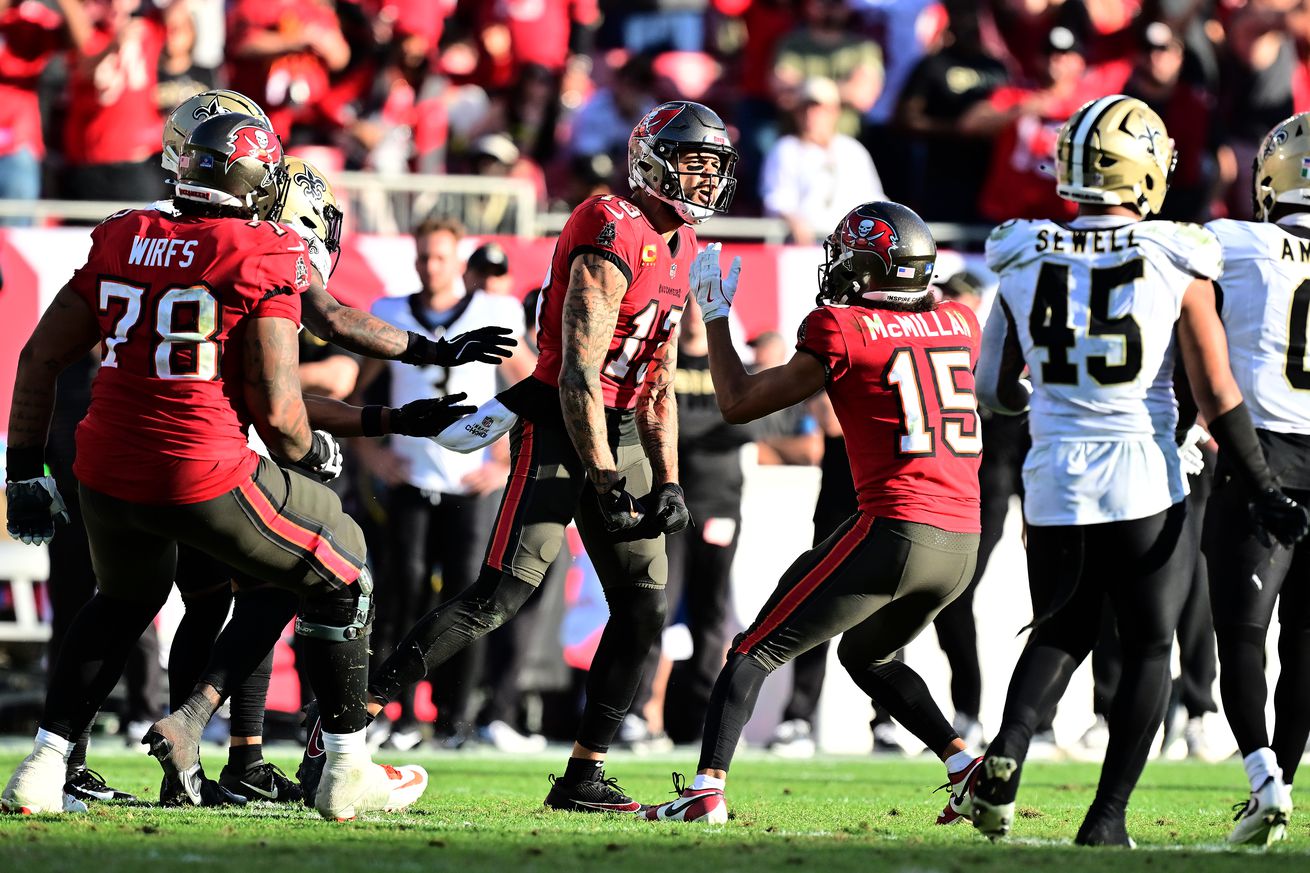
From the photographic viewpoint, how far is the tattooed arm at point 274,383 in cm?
570

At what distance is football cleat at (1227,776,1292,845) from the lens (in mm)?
5738

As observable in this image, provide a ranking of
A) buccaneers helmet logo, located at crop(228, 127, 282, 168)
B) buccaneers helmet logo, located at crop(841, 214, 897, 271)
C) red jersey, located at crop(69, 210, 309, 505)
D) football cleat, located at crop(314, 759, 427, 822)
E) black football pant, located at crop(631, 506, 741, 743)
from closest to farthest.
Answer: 1. red jersey, located at crop(69, 210, 309, 505)
2. buccaneers helmet logo, located at crop(228, 127, 282, 168)
3. football cleat, located at crop(314, 759, 427, 822)
4. buccaneers helmet logo, located at crop(841, 214, 897, 271)
5. black football pant, located at crop(631, 506, 741, 743)

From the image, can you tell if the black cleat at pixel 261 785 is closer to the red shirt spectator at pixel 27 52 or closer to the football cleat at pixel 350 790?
the football cleat at pixel 350 790

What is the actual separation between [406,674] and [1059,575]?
221cm

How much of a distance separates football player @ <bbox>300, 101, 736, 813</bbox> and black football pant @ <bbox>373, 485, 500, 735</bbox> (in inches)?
117

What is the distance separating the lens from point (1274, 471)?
6.12m

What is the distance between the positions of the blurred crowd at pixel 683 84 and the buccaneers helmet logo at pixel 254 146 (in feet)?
19.3

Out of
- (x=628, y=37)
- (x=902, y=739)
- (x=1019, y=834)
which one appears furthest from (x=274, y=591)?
(x=628, y=37)

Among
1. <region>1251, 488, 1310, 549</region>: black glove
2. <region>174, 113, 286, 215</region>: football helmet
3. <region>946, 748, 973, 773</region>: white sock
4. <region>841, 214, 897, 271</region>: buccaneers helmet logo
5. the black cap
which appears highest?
<region>174, 113, 286, 215</region>: football helmet

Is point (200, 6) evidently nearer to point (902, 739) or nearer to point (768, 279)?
point (768, 279)

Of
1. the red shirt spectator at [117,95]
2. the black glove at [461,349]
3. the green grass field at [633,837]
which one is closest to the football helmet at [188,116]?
the black glove at [461,349]

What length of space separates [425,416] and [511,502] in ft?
1.94

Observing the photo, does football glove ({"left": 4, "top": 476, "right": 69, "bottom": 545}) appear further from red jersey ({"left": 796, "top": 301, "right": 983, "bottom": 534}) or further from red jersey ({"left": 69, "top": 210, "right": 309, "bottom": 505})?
red jersey ({"left": 796, "top": 301, "right": 983, "bottom": 534})

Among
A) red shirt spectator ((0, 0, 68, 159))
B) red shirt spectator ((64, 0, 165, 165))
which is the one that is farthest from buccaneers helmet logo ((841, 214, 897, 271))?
red shirt spectator ((0, 0, 68, 159))
